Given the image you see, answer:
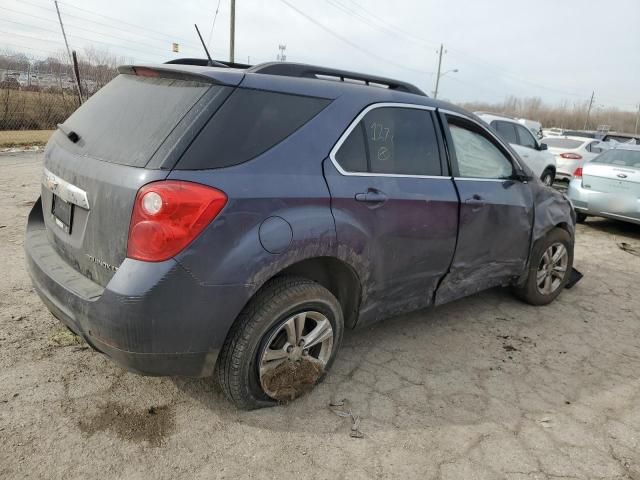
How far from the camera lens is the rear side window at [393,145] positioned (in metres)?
2.72

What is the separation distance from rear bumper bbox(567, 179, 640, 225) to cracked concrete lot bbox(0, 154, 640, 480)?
402 cm

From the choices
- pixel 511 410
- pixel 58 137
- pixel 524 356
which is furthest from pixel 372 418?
pixel 58 137

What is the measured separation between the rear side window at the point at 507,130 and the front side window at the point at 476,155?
758 cm

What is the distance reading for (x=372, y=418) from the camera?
8.69ft

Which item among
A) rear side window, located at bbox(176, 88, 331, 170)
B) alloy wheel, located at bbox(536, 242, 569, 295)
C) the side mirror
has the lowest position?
alloy wheel, located at bbox(536, 242, 569, 295)

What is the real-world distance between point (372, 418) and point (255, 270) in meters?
1.08

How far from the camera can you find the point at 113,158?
2.31 m

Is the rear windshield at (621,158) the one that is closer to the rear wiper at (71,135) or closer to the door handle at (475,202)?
the door handle at (475,202)

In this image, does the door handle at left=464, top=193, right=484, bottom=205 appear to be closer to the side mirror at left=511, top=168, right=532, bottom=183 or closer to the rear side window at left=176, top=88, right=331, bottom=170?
the side mirror at left=511, top=168, right=532, bottom=183

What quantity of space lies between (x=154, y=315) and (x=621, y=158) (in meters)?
8.12

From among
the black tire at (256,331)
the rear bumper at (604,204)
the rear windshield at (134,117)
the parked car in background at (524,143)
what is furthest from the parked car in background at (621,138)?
the rear windshield at (134,117)

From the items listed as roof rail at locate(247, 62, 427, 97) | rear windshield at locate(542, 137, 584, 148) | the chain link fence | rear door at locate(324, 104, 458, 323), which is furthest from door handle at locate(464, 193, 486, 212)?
the chain link fence

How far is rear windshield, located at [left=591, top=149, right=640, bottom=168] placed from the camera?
24.9ft

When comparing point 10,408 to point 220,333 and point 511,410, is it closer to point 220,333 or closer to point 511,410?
point 220,333
